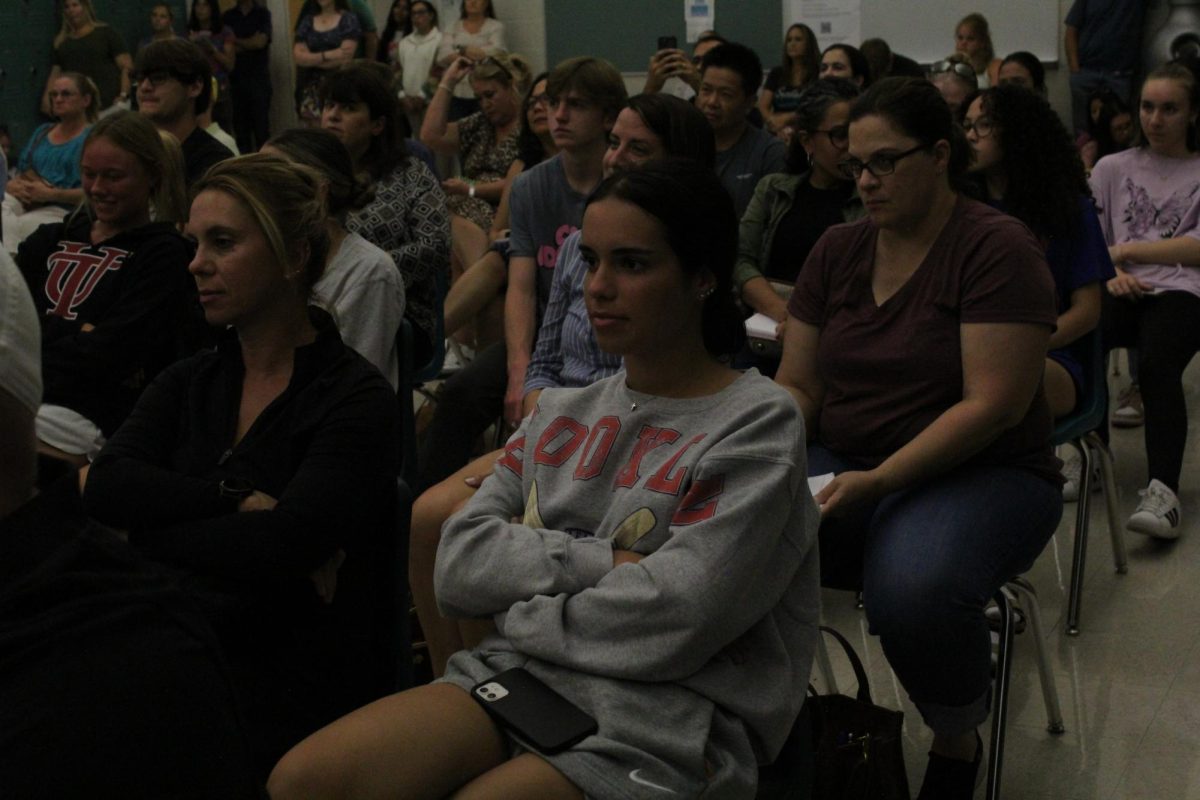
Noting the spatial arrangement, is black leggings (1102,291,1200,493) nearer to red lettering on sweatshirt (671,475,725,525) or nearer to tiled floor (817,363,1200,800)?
tiled floor (817,363,1200,800)

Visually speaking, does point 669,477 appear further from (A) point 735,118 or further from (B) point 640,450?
(A) point 735,118

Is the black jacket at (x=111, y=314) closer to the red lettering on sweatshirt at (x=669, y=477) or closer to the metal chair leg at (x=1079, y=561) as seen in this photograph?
the red lettering on sweatshirt at (x=669, y=477)

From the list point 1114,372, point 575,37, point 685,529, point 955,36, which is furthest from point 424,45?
point 685,529

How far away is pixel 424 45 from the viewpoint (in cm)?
951

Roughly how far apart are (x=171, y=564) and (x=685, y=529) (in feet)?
2.64

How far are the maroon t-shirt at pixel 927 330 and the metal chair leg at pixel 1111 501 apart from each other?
2.93 ft

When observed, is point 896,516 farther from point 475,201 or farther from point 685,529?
point 475,201

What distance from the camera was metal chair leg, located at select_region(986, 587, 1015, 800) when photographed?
2201 mm

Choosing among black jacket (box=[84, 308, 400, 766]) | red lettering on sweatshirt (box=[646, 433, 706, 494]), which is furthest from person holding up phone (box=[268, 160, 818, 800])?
black jacket (box=[84, 308, 400, 766])

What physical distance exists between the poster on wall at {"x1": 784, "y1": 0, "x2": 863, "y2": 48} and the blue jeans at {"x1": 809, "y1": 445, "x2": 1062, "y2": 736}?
6.97 meters

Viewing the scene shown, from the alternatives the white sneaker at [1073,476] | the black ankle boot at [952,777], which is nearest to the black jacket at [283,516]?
the black ankle boot at [952,777]

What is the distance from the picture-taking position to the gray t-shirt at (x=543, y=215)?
3.33m

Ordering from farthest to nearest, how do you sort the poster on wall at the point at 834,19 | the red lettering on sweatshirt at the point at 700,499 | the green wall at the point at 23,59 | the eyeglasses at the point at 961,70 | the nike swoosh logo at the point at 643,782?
1. the green wall at the point at 23,59
2. the poster on wall at the point at 834,19
3. the eyeglasses at the point at 961,70
4. the red lettering on sweatshirt at the point at 700,499
5. the nike swoosh logo at the point at 643,782

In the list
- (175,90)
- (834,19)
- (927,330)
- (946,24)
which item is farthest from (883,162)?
(834,19)
